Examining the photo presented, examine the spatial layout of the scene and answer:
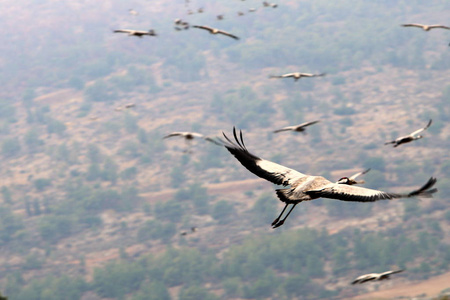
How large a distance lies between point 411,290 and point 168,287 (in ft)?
204

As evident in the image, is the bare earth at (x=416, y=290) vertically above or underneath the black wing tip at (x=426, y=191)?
underneath

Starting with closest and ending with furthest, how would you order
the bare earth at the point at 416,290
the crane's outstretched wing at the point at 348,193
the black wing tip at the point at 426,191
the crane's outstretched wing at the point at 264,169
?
the black wing tip at the point at 426,191
the crane's outstretched wing at the point at 348,193
the crane's outstretched wing at the point at 264,169
the bare earth at the point at 416,290

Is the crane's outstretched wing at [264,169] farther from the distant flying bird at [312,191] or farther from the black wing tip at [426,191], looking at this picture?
the black wing tip at [426,191]

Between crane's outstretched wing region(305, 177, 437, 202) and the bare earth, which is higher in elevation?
crane's outstretched wing region(305, 177, 437, 202)

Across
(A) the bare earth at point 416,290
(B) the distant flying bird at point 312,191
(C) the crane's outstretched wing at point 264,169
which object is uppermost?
(B) the distant flying bird at point 312,191

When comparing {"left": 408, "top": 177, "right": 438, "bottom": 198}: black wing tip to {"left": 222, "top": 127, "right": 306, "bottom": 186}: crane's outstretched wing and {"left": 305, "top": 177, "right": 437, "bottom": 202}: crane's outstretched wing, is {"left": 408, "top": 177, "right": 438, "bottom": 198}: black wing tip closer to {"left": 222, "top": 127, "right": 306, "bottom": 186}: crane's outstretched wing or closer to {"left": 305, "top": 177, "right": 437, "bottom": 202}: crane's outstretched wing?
{"left": 305, "top": 177, "right": 437, "bottom": 202}: crane's outstretched wing

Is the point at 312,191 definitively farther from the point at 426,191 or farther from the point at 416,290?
the point at 416,290

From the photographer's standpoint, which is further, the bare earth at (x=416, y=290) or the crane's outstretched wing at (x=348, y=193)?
the bare earth at (x=416, y=290)

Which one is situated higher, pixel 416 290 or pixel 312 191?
pixel 312 191

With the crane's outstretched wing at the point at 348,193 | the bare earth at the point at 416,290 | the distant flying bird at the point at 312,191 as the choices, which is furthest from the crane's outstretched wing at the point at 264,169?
the bare earth at the point at 416,290

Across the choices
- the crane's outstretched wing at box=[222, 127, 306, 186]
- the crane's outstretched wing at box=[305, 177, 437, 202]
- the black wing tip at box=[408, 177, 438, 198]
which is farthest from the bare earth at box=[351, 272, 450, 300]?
the black wing tip at box=[408, 177, 438, 198]

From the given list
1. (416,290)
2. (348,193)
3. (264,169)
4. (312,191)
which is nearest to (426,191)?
(348,193)

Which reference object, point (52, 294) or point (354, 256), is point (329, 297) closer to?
point (354, 256)

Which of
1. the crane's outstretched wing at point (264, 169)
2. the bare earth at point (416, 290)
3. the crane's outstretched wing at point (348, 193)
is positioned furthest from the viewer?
the bare earth at point (416, 290)
